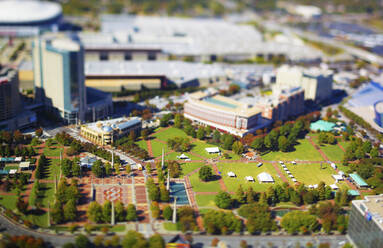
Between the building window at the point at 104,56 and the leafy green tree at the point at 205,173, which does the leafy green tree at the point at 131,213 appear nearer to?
the leafy green tree at the point at 205,173

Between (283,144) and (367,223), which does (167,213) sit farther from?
(283,144)

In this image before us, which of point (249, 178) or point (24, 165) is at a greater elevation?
point (24, 165)

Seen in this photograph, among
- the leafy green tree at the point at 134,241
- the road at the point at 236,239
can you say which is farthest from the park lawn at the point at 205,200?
the leafy green tree at the point at 134,241

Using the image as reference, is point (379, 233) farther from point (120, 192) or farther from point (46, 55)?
point (46, 55)

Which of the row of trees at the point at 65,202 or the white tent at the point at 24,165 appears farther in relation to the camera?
the white tent at the point at 24,165

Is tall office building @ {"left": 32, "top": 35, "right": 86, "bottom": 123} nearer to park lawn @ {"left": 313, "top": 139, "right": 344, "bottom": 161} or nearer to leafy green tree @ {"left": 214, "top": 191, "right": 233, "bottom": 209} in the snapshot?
leafy green tree @ {"left": 214, "top": 191, "right": 233, "bottom": 209}

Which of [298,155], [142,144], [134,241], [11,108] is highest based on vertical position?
[11,108]

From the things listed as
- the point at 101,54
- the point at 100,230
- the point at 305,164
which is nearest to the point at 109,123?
the point at 100,230

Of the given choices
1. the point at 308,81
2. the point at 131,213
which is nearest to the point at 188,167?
the point at 131,213
